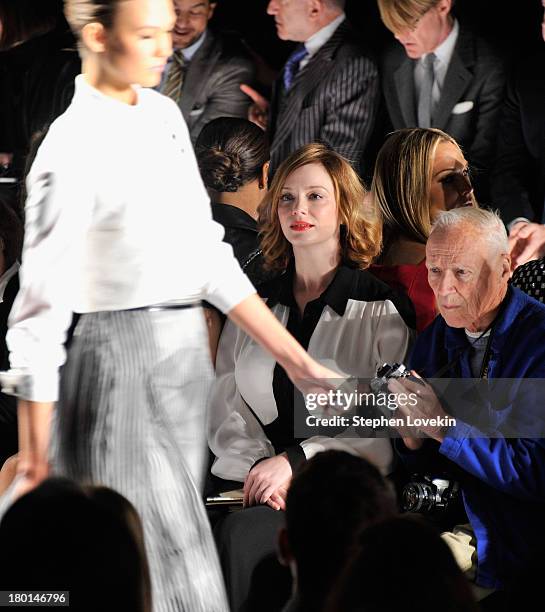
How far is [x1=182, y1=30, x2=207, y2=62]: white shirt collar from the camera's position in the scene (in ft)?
13.4

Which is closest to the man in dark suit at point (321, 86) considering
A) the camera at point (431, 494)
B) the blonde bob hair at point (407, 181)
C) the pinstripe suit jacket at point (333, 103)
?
the pinstripe suit jacket at point (333, 103)

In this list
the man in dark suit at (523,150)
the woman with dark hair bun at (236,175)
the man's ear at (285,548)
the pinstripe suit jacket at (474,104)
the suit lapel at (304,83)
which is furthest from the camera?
the suit lapel at (304,83)

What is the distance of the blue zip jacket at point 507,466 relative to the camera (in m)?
2.57

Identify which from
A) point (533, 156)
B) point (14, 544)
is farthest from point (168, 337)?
point (533, 156)

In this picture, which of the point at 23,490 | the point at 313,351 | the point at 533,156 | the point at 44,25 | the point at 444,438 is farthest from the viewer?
the point at 44,25

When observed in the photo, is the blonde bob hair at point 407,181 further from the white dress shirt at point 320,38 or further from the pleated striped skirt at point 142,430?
the pleated striped skirt at point 142,430

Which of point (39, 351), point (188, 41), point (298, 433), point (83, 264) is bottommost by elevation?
point (298, 433)

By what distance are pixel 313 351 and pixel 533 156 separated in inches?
46.4

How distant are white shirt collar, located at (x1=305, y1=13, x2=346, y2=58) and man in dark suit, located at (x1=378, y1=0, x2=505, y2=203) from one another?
0.68 feet

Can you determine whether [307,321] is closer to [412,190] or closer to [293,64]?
[412,190]

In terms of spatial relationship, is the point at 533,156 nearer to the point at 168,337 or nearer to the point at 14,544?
the point at 168,337

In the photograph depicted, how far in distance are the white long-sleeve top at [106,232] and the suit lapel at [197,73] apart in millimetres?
1846

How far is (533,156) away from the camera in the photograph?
3.65 meters

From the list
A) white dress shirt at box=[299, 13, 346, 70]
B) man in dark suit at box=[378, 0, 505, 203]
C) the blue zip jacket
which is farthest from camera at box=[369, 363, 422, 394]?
white dress shirt at box=[299, 13, 346, 70]
